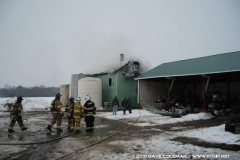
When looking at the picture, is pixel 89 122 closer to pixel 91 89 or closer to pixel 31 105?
pixel 91 89

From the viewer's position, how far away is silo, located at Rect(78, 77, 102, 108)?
2347 cm

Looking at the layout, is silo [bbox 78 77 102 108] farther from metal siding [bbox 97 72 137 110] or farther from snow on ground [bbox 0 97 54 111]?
snow on ground [bbox 0 97 54 111]

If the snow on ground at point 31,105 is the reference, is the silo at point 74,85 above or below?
above

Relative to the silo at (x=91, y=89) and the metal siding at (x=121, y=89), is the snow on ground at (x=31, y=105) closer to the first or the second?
the silo at (x=91, y=89)

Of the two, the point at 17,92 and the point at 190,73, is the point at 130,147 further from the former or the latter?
the point at 17,92

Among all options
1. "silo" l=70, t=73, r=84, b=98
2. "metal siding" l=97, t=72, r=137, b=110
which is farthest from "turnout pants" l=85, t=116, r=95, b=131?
"silo" l=70, t=73, r=84, b=98

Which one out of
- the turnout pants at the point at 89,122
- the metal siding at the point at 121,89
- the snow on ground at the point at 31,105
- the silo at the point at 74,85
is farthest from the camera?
the silo at the point at 74,85

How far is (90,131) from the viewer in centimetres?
877

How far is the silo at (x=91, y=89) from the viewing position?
2347 cm

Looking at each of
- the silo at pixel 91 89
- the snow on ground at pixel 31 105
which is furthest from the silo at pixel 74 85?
the snow on ground at pixel 31 105

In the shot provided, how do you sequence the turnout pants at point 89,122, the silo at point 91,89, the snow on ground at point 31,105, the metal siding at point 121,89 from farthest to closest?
the snow on ground at point 31,105, the silo at point 91,89, the metal siding at point 121,89, the turnout pants at point 89,122

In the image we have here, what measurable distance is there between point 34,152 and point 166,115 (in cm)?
1193

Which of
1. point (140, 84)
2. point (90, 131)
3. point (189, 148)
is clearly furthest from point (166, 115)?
point (189, 148)

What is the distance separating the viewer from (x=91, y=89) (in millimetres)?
23484
